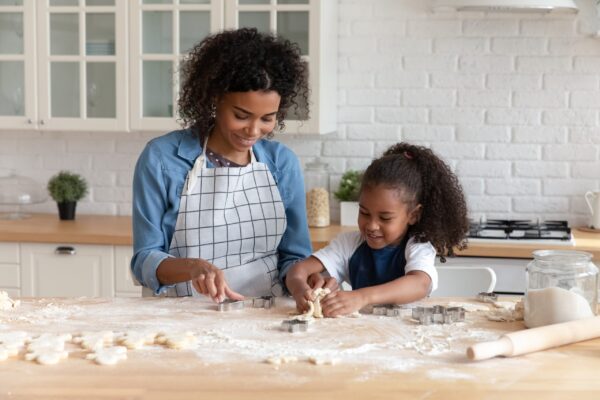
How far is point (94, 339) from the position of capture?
210 cm

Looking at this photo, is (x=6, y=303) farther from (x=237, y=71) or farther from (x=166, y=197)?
(x=237, y=71)

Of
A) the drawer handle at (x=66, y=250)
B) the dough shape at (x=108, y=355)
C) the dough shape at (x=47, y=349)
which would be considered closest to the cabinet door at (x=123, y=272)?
the drawer handle at (x=66, y=250)

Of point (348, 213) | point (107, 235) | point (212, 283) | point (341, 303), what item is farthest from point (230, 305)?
point (348, 213)

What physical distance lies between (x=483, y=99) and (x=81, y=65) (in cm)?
190

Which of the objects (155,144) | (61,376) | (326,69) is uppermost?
(326,69)

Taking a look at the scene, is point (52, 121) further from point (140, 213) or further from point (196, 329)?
point (196, 329)

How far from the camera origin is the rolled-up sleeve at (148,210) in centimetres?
277

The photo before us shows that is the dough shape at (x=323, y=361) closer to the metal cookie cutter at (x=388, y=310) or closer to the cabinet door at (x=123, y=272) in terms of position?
the metal cookie cutter at (x=388, y=310)

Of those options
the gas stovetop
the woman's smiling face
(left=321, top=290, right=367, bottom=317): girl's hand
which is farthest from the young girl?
the gas stovetop

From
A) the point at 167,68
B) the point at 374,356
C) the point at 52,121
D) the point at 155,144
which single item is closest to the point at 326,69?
the point at 167,68

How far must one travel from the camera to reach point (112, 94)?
4.50 m

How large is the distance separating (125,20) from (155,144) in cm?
177

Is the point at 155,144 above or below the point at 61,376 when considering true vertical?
above

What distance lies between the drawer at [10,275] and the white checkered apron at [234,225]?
1.67 m
